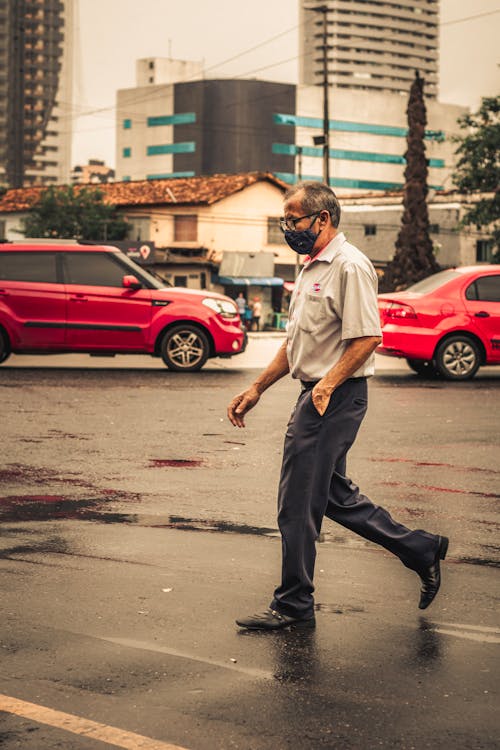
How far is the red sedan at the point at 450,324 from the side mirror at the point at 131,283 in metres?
3.38

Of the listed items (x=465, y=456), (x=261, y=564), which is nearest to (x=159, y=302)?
(x=465, y=456)

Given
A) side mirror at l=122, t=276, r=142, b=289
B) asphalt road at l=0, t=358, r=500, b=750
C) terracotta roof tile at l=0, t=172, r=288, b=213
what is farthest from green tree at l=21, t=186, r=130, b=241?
asphalt road at l=0, t=358, r=500, b=750

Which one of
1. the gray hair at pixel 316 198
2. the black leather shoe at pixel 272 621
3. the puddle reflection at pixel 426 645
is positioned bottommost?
the puddle reflection at pixel 426 645

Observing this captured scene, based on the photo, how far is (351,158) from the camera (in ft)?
458

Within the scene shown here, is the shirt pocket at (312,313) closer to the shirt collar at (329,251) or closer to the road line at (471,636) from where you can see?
the shirt collar at (329,251)

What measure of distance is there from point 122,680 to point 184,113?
131229mm

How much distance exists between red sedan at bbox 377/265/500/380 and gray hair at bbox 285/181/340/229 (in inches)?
448

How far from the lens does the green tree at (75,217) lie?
7125 cm

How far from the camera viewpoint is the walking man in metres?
4.53

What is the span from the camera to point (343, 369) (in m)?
4.52

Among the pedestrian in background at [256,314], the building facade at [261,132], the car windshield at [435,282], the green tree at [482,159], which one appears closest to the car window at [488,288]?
the car windshield at [435,282]

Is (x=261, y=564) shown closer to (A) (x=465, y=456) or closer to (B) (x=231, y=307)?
(A) (x=465, y=456)

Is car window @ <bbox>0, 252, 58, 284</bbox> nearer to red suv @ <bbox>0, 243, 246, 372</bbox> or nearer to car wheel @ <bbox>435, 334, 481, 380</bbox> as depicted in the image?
red suv @ <bbox>0, 243, 246, 372</bbox>

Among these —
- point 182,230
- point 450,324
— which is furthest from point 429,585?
point 182,230
